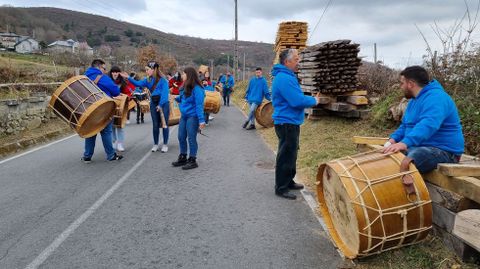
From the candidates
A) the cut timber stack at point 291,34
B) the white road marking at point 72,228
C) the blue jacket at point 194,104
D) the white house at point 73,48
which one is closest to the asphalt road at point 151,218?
the white road marking at point 72,228

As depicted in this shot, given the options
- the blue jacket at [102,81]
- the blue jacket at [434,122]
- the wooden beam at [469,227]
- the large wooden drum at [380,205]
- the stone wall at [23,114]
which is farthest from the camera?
the stone wall at [23,114]

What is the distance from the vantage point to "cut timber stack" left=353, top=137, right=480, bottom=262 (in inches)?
128

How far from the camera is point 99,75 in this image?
805 centimetres

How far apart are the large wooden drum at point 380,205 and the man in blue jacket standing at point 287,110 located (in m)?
1.86

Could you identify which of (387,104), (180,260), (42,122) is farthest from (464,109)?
(42,122)

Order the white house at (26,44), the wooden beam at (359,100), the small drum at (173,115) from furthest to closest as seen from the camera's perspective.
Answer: the white house at (26,44) → the small drum at (173,115) → the wooden beam at (359,100)

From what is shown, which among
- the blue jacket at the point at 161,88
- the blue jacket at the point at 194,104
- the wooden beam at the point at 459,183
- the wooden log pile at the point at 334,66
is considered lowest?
the wooden beam at the point at 459,183

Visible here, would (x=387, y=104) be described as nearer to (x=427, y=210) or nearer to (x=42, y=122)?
(x=427, y=210)

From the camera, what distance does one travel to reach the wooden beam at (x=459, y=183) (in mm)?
3320

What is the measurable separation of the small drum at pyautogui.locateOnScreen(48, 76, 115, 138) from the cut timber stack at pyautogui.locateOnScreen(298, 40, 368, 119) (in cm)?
534

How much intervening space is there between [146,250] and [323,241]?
1902 millimetres

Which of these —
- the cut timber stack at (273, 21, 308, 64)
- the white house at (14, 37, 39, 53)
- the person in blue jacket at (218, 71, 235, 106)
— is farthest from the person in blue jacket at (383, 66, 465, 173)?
the white house at (14, 37, 39, 53)

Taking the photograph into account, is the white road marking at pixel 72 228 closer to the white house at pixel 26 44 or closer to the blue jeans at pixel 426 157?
the blue jeans at pixel 426 157

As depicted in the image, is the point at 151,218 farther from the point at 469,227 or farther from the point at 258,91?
the point at 258,91
